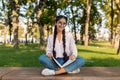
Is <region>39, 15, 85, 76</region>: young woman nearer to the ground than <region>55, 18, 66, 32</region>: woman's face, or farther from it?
nearer to the ground

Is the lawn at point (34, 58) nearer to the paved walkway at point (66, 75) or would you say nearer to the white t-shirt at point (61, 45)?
the paved walkway at point (66, 75)

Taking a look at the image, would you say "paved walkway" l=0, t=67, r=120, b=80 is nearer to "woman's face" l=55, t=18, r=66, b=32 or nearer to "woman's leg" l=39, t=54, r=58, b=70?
"woman's leg" l=39, t=54, r=58, b=70

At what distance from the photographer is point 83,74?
383 inches

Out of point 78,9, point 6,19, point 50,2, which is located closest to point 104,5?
point 78,9

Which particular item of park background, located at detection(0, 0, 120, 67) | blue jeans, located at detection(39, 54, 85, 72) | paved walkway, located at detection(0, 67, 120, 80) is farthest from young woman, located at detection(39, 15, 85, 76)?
park background, located at detection(0, 0, 120, 67)

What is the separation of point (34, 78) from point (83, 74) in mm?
1413

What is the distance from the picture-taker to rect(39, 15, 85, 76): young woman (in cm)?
955

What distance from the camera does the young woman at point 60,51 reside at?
955 cm

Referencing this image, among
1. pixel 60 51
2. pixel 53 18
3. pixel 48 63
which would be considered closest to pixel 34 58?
pixel 60 51

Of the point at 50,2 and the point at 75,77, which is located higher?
the point at 50,2

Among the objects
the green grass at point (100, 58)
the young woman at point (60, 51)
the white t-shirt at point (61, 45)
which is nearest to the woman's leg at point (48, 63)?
the young woman at point (60, 51)

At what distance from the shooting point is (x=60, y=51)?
390 inches

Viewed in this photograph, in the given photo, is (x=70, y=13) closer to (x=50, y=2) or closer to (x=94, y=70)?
(x=50, y=2)

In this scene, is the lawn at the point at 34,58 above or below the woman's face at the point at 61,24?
below
